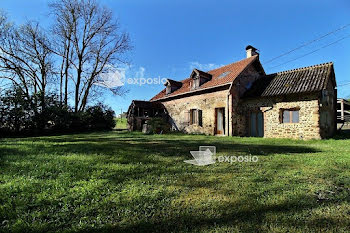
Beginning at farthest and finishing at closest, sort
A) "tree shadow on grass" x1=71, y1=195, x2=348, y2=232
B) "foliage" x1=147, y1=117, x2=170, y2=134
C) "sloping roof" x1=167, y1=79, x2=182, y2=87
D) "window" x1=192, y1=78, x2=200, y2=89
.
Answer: "sloping roof" x1=167, y1=79, x2=182, y2=87
"window" x1=192, y1=78, x2=200, y2=89
"foliage" x1=147, y1=117, x2=170, y2=134
"tree shadow on grass" x1=71, y1=195, x2=348, y2=232

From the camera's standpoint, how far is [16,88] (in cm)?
1520

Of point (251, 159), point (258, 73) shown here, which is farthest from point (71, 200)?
point (258, 73)

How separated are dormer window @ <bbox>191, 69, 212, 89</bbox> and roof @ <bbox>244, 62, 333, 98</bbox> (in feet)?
12.7

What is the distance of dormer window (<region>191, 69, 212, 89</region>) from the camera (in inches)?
613

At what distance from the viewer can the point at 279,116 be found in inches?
449

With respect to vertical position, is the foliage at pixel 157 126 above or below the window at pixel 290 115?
below

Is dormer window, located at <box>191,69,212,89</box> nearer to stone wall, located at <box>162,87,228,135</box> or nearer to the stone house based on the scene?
the stone house

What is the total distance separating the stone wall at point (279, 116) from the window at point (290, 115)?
0.23 meters

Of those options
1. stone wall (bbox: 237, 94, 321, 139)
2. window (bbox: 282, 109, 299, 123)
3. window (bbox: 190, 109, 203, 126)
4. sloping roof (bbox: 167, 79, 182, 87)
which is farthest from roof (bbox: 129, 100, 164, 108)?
window (bbox: 282, 109, 299, 123)

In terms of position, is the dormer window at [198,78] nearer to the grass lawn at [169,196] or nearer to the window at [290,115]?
the window at [290,115]

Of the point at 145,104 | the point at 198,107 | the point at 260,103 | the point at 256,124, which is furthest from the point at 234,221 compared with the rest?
the point at 145,104

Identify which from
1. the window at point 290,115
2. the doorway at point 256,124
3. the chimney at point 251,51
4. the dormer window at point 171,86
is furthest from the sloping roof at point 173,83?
the window at point 290,115

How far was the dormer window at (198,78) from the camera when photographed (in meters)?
15.6

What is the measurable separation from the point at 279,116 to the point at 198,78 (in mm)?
6964
